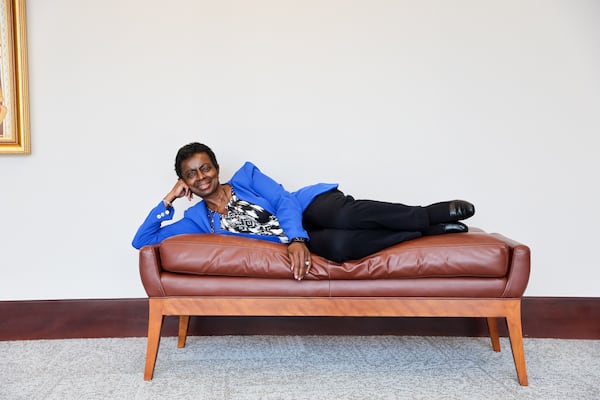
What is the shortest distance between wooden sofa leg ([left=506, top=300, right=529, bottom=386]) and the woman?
1.44ft

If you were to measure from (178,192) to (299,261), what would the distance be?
2.50 ft

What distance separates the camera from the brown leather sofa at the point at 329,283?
243 centimetres

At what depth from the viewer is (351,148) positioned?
3297 millimetres

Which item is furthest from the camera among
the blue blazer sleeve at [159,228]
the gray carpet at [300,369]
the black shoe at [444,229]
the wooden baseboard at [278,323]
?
the wooden baseboard at [278,323]

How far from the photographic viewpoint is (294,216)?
8.80 feet

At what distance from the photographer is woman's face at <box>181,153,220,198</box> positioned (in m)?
2.78

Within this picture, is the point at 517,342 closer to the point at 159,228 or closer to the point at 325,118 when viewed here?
the point at 325,118

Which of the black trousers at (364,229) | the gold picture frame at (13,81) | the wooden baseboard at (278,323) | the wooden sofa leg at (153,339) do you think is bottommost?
the wooden baseboard at (278,323)

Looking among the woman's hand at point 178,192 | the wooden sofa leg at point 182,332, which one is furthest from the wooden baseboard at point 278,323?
the woman's hand at point 178,192

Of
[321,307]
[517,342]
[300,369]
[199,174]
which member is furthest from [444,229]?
[199,174]

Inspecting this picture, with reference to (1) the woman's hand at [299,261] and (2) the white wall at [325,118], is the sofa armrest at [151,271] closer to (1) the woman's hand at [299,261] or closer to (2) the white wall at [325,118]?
(1) the woman's hand at [299,261]

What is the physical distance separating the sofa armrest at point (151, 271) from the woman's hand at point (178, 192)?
0.39 m

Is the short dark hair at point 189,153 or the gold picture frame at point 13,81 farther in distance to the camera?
the gold picture frame at point 13,81

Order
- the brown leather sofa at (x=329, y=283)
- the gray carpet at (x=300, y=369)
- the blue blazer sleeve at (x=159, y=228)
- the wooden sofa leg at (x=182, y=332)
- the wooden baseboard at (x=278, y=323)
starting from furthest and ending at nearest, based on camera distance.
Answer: the wooden baseboard at (x=278, y=323), the wooden sofa leg at (x=182, y=332), the blue blazer sleeve at (x=159, y=228), the brown leather sofa at (x=329, y=283), the gray carpet at (x=300, y=369)
